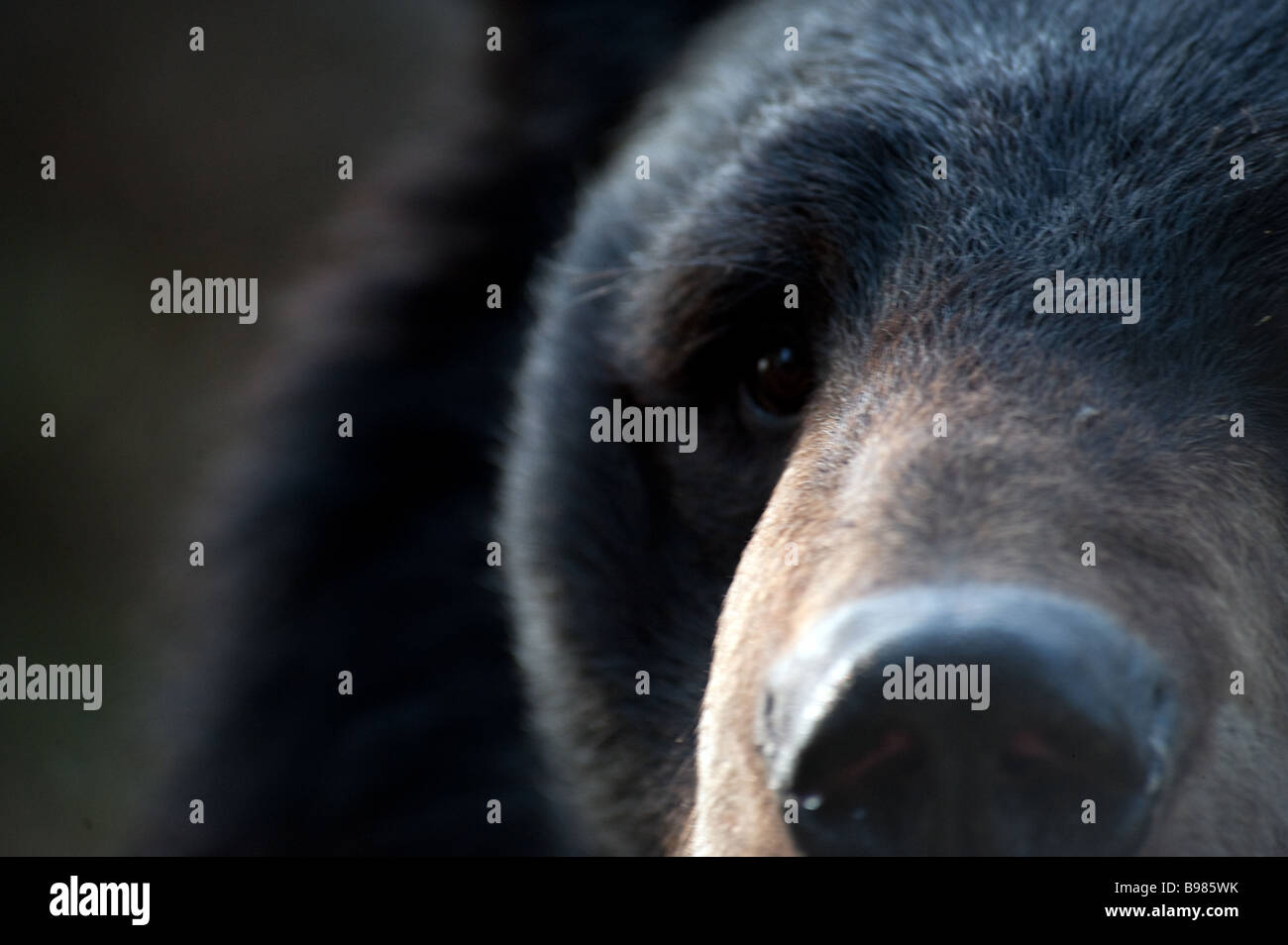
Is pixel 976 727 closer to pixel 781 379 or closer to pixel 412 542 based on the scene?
pixel 781 379

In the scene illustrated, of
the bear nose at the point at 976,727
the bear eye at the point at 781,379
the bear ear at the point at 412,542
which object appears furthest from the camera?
the bear ear at the point at 412,542

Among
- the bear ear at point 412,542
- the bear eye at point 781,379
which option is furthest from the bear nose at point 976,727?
the bear ear at point 412,542

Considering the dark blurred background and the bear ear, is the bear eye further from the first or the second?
the dark blurred background

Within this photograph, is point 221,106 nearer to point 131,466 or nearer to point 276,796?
point 131,466

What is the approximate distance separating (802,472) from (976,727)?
2.05ft

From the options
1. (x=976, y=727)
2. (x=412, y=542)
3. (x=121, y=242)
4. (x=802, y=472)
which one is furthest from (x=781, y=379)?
(x=121, y=242)

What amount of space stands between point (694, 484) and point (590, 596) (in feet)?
1.23

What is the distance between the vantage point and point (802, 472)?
7.16 feet

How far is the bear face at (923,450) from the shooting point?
5.47 feet

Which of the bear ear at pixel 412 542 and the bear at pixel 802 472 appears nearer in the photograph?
the bear at pixel 802 472

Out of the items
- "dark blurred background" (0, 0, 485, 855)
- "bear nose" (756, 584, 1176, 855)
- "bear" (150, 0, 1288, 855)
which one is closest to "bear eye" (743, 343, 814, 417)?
"bear" (150, 0, 1288, 855)

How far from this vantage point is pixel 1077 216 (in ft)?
7.30

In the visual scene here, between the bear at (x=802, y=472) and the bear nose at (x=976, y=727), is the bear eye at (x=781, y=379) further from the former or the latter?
the bear nose at (x=976, y=727)

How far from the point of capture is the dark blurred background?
5.83 meters
